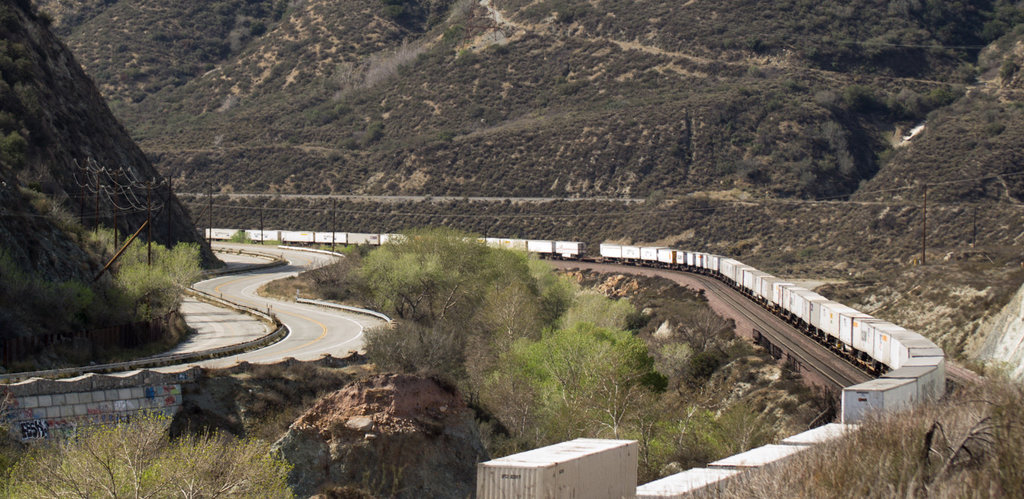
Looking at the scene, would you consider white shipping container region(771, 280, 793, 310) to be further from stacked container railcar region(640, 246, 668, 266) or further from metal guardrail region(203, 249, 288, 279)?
metal guardrail region(203, 249, 288, 279)

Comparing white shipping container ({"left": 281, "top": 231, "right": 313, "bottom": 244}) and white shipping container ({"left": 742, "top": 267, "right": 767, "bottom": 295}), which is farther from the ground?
white shipping container ({"left": 742, "top": 267, "right": 767, "bottom": 295})

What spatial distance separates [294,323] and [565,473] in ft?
114

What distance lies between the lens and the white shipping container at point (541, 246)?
85812 millimetres

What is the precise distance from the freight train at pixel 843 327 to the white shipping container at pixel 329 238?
0.39 metres

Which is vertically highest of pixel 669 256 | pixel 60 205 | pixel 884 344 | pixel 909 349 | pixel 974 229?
pixel 60 205

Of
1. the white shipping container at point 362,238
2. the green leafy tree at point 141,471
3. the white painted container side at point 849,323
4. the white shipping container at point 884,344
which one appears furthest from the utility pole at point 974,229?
the green leafy tree at point 141,471

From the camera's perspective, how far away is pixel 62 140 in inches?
2158

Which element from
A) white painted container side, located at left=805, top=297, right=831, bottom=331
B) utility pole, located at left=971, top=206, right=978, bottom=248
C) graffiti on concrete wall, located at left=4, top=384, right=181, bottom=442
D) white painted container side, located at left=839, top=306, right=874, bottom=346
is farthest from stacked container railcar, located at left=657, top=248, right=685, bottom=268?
graffiti on concrete wall, located at left=4, top=384, right=181, bottom=442

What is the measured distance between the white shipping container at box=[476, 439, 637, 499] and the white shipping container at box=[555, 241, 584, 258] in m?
68.1

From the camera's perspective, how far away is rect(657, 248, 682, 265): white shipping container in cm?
7800

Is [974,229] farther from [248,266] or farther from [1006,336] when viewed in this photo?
[248,266]

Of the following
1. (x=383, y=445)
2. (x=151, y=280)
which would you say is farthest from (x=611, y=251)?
(x=383, y=445)

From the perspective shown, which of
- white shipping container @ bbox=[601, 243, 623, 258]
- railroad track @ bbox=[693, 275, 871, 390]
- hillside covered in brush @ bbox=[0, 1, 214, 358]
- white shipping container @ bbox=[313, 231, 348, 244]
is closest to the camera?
hillside covered in brush @ bbox=[0, 1, 214, 358]

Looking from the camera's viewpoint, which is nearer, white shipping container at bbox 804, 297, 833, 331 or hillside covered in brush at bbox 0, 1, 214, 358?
hillside covered in brush at bbox 0, 1, 214, 358
